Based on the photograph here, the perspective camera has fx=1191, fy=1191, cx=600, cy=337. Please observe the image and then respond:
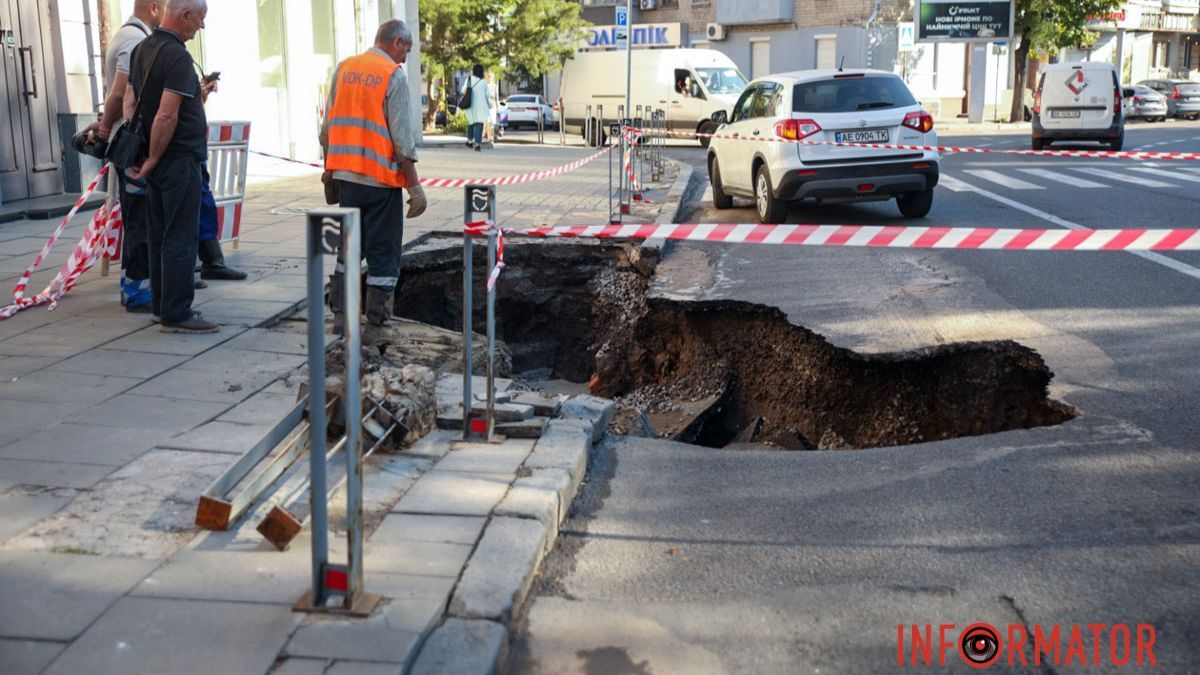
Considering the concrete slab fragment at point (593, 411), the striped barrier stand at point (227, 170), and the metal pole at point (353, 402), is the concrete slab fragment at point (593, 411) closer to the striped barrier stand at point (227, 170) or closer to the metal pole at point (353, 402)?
the metal pole at point (353, 402)

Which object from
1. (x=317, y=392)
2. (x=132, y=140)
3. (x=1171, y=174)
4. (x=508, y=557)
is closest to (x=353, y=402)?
(x=317, y=392)

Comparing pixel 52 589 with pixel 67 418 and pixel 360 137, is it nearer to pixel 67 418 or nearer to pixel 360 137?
pixel 67 418

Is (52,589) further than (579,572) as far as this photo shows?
No

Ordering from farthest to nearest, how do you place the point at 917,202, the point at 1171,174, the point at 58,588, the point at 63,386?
1. the point at 1171,174
2. the point at 917,202
3. the point at 63,386
4. the point at 58,588

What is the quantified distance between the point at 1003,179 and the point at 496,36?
22.8 m

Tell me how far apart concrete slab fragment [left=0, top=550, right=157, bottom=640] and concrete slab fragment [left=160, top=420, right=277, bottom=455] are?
1.16 m

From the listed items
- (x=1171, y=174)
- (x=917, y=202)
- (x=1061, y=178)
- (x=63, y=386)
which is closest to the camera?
(x=63, y=386)

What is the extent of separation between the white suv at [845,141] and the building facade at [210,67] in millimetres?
6275

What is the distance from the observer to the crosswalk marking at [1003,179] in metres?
17.1

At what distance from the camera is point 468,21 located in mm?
36938

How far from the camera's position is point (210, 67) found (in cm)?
1766

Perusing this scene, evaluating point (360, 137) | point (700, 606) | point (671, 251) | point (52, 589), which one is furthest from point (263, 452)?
point (671, 251)

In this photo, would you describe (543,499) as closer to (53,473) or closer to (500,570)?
(500,570)

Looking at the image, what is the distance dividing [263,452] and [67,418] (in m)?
1.48
